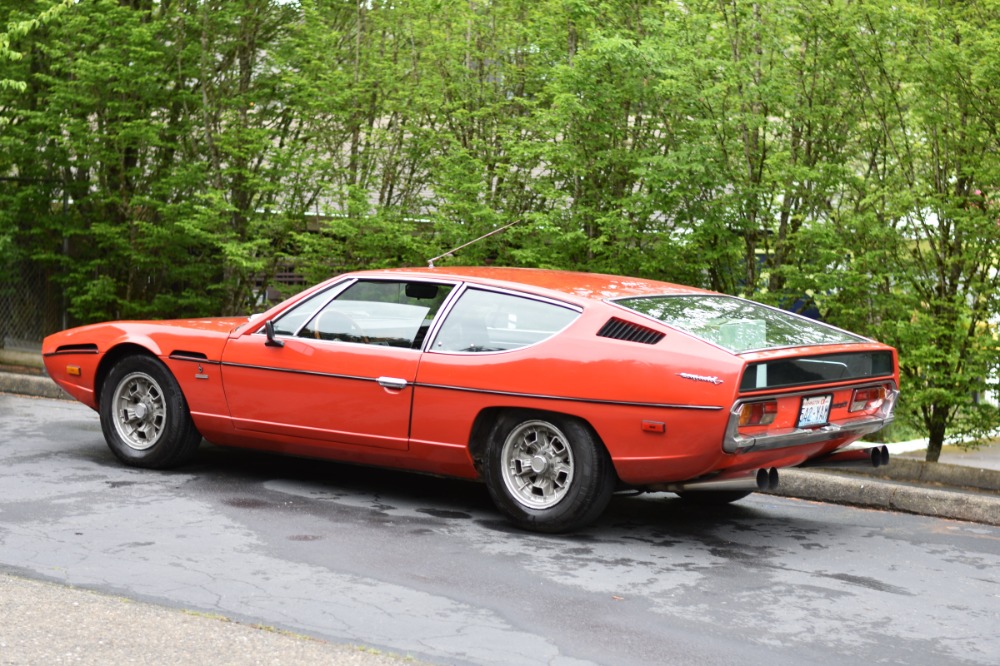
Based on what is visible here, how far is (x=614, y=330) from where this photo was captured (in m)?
6.41

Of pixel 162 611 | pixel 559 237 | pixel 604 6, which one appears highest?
pixel 604 6

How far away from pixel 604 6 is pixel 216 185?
531 cm

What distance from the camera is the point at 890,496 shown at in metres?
7.90

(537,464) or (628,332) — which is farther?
(537,464)

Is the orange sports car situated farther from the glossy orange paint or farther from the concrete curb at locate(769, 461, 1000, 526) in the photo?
the concrete curb at locate(769, 461, 1000, 526)

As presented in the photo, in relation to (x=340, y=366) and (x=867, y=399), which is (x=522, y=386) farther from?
(x=867, y=399)

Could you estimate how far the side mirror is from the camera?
7.36 m

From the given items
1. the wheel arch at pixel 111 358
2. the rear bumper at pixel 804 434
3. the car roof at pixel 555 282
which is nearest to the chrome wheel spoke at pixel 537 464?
the car roof at pixel 555 282

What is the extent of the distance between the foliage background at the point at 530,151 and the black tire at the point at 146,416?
4187mm

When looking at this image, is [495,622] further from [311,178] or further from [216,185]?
[216,185]

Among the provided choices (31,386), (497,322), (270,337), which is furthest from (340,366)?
(31,386)

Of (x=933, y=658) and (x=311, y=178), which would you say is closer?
(x=933, y=658)

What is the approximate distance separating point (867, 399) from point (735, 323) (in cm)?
89

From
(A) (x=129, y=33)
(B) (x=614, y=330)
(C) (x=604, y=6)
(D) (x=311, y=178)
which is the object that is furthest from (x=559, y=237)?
(A) (x=129, y=33)
